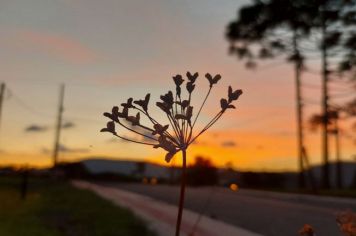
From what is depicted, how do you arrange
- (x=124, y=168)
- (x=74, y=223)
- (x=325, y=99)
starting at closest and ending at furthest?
(x=74, y=223), (x=325, y=99), (x=124, y=168)

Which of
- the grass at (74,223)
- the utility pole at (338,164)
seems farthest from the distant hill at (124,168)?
the grass at (74,223)

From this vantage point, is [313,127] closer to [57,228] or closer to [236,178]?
[57,228]

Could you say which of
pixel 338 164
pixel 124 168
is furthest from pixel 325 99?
pixel 124 168

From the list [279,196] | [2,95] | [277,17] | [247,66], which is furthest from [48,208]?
[2,95]

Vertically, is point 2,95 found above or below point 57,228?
above

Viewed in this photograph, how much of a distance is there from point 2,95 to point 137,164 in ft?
140

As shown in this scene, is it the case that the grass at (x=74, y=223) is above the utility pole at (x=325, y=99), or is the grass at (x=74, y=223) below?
below

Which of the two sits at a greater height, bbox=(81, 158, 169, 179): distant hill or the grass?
bbox=(81, 158, 169, 179): distant hill

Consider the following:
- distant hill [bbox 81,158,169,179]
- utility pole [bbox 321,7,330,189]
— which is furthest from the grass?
distant hill [bbox 81,158,169,179]

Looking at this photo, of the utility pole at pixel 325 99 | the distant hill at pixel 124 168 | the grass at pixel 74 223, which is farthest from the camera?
the distant hill at pixel 124 168

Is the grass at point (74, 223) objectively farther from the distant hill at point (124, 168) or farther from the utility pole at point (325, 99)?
the distant hill at point (124, 168)

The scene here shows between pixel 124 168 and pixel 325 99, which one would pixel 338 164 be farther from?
pixel 124 168

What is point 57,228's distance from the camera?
12.1m

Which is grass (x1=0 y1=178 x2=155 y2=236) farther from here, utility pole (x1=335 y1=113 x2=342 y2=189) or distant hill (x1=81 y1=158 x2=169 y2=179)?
distant hill (x1=81 y1=158 x2=169 y2=179)
